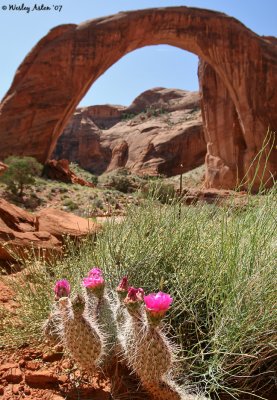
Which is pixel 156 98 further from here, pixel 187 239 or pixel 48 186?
pixel 187 239

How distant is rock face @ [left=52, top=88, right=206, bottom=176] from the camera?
30.9 metres

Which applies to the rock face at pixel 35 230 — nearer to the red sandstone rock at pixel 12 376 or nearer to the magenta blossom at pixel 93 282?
the red sandstone rock at pixel 12 376

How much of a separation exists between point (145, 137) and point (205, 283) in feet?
108

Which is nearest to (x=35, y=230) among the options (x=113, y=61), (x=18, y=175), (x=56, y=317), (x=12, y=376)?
(x=12, y=376)

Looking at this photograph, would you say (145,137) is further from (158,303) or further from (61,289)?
(158,303)

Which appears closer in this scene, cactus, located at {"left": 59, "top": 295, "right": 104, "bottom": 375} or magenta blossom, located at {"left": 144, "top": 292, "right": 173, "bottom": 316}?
magenta blossom, located at {"left": 144, "top": 292, "right": 173, "bottom": 316}

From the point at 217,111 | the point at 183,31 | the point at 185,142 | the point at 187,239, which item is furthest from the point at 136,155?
the point at 187,239

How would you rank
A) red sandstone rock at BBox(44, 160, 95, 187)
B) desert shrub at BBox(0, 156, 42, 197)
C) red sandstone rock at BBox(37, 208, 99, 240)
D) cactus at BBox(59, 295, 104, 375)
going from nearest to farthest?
cactus at BBox(59, 295, 104, 375) < red sandstone rock at BBox(37, 208, 99, 240) < desert shrub at BBox(0, 156, 42, 197) < red sandstone rock at BBox(44, 160, 95, 187)

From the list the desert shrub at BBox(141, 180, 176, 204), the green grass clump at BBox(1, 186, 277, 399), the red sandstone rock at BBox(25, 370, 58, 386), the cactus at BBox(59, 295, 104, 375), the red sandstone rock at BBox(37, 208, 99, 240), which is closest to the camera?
the cactus at BBox(59, 295, 104, 375)

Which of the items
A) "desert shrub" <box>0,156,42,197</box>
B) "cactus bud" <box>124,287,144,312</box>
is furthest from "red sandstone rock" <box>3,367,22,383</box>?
"desert shrub" <box>0,156,42,197</box>

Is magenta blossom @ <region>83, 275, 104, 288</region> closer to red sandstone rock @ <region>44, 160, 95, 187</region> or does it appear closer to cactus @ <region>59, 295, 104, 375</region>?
cactus @ <region>59, 295, 104, 375</region>

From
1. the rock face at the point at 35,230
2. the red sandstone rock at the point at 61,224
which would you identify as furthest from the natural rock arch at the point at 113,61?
the rock face at the point at 35,230

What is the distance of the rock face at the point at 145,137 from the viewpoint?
30891 mm

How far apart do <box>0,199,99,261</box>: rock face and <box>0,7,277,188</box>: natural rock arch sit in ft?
46.0
